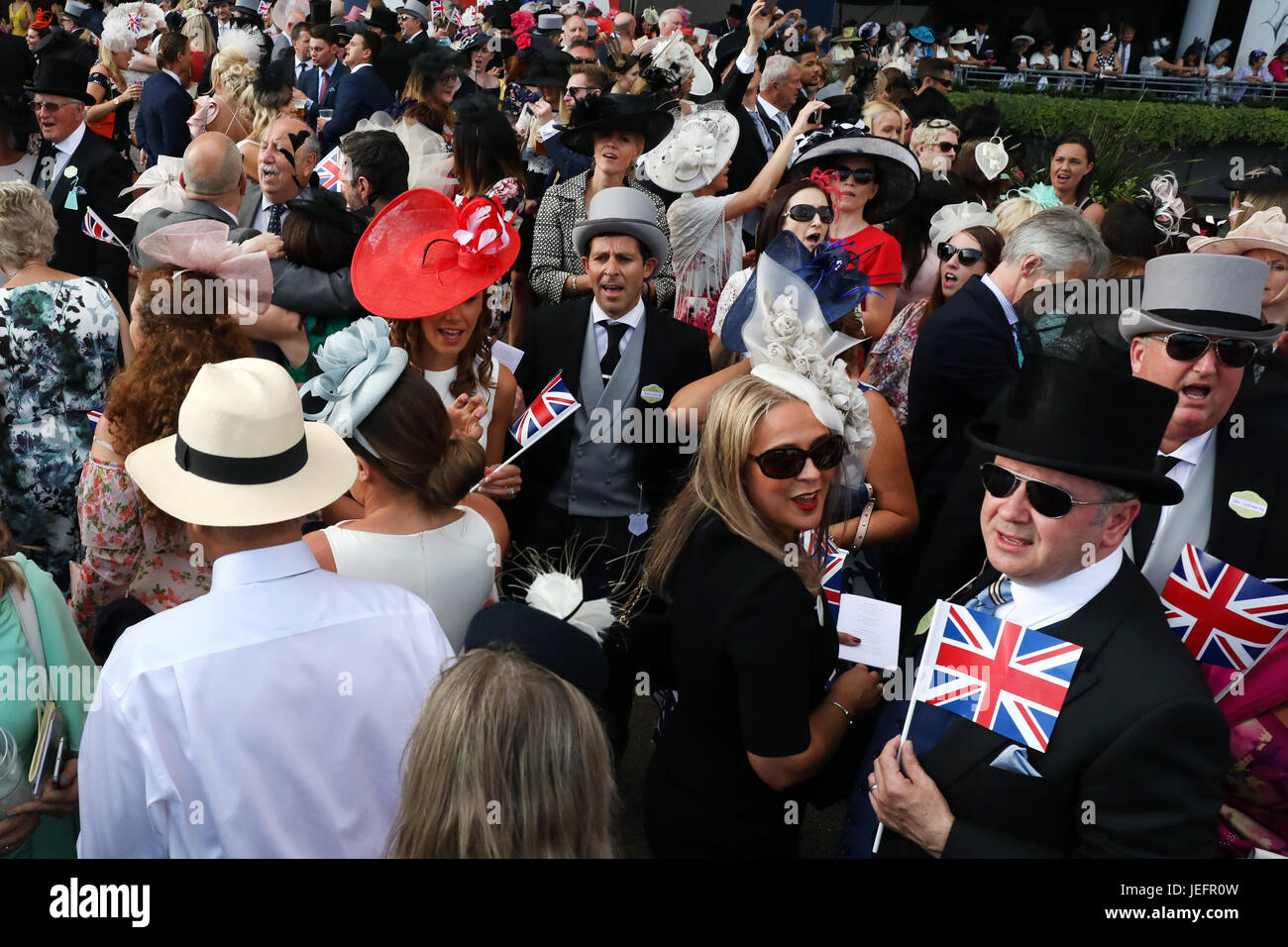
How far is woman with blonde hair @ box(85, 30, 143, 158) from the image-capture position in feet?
26.5

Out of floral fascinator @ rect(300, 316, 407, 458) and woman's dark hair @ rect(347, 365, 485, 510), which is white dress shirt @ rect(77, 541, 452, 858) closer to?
woman's dark hair @ rect(347, 365, 485, 510)

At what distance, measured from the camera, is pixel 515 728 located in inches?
65.6

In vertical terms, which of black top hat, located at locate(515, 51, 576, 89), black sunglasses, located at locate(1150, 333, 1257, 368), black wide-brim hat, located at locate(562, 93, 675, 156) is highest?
black top hat, located at locate(515, 51, 576, 89)

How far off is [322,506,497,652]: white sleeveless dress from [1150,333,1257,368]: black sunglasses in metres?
2.01

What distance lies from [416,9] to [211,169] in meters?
9.42

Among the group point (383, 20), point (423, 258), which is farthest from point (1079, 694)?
point (383, 20)

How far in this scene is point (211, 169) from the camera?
4703 mm

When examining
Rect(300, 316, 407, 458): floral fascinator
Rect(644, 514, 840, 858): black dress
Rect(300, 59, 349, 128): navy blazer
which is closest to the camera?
Rect(644, 514, 840, 858): black dress

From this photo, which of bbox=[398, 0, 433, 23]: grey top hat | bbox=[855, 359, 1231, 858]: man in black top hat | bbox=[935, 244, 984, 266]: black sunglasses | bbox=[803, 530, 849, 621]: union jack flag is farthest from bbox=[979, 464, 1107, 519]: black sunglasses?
bbox=[398, 0, 433, 23]: grey top hat

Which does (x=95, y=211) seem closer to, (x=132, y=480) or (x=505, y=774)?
(x=132, y=480)

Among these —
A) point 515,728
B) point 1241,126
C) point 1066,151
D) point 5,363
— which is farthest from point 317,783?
point 1241,126

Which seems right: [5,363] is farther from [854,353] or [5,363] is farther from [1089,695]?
[1089,695]

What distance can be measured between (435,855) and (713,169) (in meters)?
4.51

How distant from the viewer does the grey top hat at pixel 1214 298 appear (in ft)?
9.55
